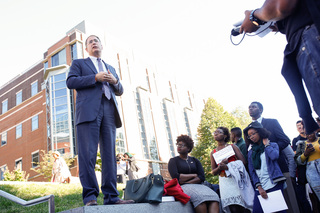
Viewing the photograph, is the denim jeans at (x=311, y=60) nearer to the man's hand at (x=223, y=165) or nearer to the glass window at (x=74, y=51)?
the man's hand at (x=223, y=165)

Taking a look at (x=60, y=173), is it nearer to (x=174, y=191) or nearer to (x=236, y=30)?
(x=174, y=191)

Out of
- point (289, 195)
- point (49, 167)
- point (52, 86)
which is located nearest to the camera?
point (289, 195)

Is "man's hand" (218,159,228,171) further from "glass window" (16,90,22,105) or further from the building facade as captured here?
"glass window" (16,90,22,105)

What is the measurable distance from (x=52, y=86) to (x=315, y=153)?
30.0m

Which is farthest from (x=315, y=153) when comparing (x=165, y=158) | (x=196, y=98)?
(x=196, y=98)

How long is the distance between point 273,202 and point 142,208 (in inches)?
82.7

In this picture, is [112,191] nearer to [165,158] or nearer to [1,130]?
[165,158]

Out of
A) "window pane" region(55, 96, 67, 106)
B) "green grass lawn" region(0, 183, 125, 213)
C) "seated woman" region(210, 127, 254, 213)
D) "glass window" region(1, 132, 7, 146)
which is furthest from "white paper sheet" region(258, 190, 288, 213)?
"glass window" region(1, 132, 7, 146)

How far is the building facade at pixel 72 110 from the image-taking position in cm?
3092

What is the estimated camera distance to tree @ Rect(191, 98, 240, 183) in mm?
28561

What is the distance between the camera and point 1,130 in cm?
4250

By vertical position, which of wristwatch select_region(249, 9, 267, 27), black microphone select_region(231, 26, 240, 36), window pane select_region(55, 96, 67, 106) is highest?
window pane select_region(55, 96, 67, 106)

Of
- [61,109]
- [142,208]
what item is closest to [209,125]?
[61,109]

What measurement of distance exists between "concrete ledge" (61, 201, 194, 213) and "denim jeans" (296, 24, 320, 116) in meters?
2.23
